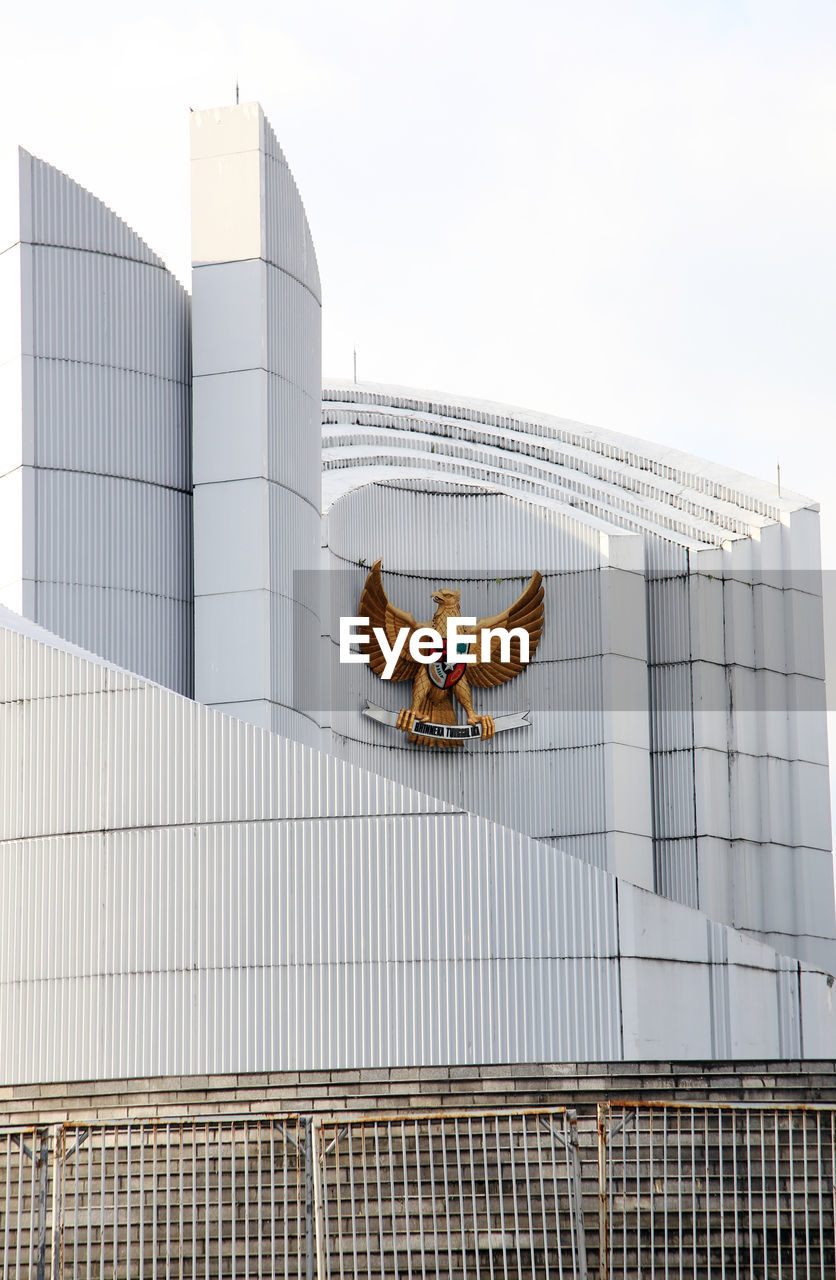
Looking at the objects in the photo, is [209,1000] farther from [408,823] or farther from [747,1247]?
[747,1247]

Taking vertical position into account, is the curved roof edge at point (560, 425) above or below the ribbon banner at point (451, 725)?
above

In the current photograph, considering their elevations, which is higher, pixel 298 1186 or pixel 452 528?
pixel 452 528

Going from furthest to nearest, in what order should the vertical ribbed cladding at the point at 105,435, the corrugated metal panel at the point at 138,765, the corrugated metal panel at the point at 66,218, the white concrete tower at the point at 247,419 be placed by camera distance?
the corrugated metal panel at the point at 66,218
the white concrete tower at the point at 247,419
the vertical ribbed cladding at the point at 105,435
the corrugated metal panel at the point at 138,765

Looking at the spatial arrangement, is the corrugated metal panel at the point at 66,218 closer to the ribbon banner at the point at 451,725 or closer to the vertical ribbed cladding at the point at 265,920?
the ribbon banner at the point at 451,725

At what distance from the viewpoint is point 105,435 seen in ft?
101

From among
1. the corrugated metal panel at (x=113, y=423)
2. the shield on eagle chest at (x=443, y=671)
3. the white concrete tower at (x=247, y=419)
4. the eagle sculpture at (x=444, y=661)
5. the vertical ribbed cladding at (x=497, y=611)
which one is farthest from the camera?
the shield on eagle chest at (x=443, y=671)

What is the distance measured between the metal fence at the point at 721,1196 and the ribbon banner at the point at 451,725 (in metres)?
17.2

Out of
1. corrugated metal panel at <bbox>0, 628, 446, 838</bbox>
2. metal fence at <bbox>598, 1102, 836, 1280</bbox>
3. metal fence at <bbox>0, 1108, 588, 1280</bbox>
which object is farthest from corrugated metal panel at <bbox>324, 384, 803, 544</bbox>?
metal fence at <bbox>0, 1108, 588, 1280</bbox>

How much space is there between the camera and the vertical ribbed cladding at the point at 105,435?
98.7ft

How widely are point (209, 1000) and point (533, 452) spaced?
82.7 feet

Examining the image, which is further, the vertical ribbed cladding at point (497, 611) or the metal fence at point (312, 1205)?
the vertical ribbed cladding at point (497, 611)

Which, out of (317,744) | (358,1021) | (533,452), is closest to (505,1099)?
(358,1021)

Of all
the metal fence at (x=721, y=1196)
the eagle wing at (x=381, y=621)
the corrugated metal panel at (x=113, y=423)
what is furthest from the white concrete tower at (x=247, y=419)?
the metal fence at (x=721, y=1196)

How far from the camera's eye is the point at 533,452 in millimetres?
44750
